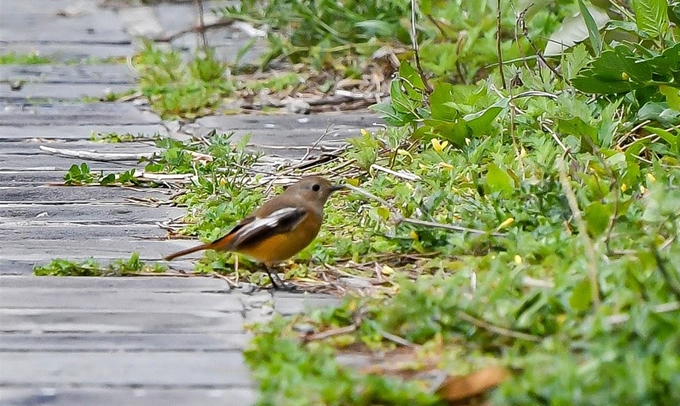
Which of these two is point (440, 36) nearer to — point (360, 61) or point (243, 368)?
point (360, 61)

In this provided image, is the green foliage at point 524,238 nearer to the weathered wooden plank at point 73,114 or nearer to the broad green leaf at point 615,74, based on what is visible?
the broad green leaf at point 615,74

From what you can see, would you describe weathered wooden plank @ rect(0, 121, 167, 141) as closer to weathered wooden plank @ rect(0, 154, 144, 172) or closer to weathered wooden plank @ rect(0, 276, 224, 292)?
weathered wooden plank @ rect(0, 154, 144, 172)

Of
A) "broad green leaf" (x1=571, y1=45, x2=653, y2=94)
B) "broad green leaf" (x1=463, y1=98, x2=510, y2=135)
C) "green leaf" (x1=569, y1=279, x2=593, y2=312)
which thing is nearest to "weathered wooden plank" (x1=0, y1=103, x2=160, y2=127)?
"broad green leaf" (x1=463, y1=98, x2=510, y2=135)

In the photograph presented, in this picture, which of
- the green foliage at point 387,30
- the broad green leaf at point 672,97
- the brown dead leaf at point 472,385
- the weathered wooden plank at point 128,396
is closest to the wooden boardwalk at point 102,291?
the weathered wooden plank at point 128,396

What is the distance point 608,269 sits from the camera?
9.40 ft

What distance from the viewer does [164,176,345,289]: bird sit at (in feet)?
11.5

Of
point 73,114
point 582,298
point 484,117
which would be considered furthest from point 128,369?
point 73,114

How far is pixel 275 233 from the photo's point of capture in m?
3.52

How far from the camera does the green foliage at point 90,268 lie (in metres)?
3.52

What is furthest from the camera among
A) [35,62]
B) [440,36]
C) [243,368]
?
[35,62]

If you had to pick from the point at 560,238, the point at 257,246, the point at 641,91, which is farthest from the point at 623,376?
the point at 641,91

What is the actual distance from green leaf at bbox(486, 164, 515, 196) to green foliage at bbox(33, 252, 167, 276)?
1141mm

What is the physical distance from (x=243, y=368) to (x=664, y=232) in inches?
53.2

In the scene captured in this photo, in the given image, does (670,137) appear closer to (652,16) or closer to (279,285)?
(652,16)
